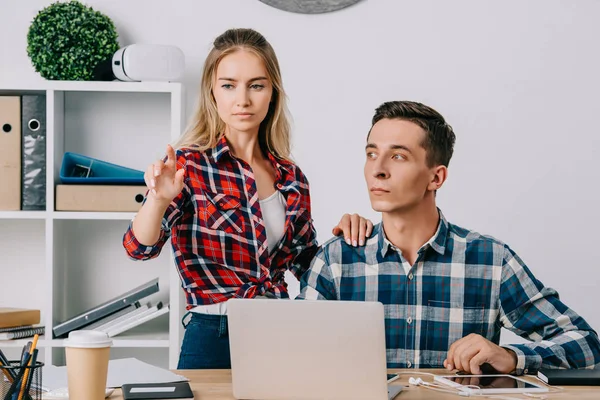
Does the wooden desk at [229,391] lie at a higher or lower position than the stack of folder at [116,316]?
higher

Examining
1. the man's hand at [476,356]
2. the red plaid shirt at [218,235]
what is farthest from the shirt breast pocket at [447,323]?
the red plaid shirt at [218,235]

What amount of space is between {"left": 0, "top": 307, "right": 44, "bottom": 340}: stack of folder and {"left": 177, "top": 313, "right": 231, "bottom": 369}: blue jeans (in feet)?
3.10

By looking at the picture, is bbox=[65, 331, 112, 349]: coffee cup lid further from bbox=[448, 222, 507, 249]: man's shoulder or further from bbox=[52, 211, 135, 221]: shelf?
bbox=[52, 211, 135, 221]: shelf

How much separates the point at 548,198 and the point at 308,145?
89 cm

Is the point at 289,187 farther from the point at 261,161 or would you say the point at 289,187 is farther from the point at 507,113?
the point at 507,113

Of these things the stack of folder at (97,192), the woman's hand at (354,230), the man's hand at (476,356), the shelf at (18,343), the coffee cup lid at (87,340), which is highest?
the stack of folder at (97,192)

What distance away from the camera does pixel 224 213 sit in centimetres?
183

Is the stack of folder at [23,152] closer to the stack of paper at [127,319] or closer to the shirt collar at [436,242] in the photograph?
the stack of paper at [127,319]

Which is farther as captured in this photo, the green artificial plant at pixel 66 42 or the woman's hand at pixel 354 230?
the green artificial plant at pixel 66 42

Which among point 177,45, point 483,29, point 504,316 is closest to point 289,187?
point 504,316

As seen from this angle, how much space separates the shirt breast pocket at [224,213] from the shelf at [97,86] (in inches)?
32.0

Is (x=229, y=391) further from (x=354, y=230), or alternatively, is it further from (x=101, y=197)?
(x=101, y=197)

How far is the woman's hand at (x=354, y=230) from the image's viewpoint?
1747 mm

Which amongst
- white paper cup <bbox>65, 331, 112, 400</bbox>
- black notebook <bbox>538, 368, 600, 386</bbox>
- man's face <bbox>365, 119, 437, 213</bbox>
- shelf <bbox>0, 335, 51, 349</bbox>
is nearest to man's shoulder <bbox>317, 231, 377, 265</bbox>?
man's face <bbox>365, 119, 437, 213</bbox>
